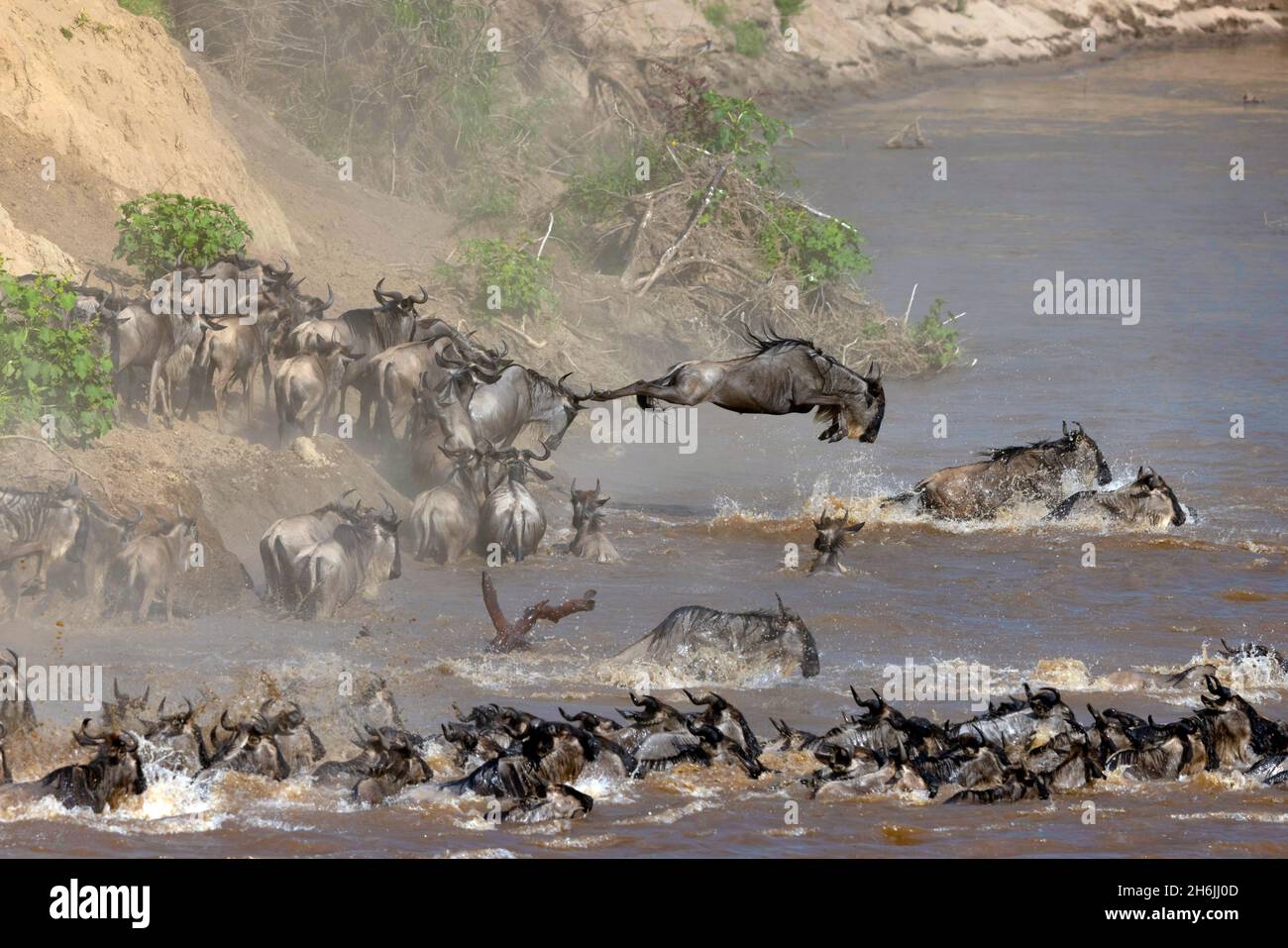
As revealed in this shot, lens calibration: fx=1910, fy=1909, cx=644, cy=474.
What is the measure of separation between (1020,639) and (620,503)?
16.3ft

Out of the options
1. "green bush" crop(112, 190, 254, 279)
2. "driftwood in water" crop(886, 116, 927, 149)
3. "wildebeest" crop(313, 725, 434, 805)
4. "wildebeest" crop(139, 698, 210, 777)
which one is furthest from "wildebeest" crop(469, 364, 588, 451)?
"driftwood in water" crop(886, 116, 927, 149)

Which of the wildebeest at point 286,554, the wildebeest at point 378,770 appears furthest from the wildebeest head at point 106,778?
the wildebeest at point 286,554

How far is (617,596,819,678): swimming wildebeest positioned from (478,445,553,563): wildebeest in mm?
3039

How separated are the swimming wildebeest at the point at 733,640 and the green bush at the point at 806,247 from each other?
1092cm

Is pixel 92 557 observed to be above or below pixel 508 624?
above

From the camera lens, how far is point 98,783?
8891 millimetres

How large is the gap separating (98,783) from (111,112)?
11198 millimetres

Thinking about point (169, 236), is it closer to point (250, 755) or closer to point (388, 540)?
point (388, 540)

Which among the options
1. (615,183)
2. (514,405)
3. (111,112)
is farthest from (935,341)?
(111,112)

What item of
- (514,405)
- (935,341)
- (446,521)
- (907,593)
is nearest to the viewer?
(907,593)

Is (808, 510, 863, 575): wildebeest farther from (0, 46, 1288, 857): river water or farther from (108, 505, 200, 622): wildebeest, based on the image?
(108, 505, 200, 622): wildebeest

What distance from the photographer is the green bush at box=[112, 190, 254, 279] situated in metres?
16.6

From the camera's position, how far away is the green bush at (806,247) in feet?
73.9

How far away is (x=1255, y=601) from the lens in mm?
14367
